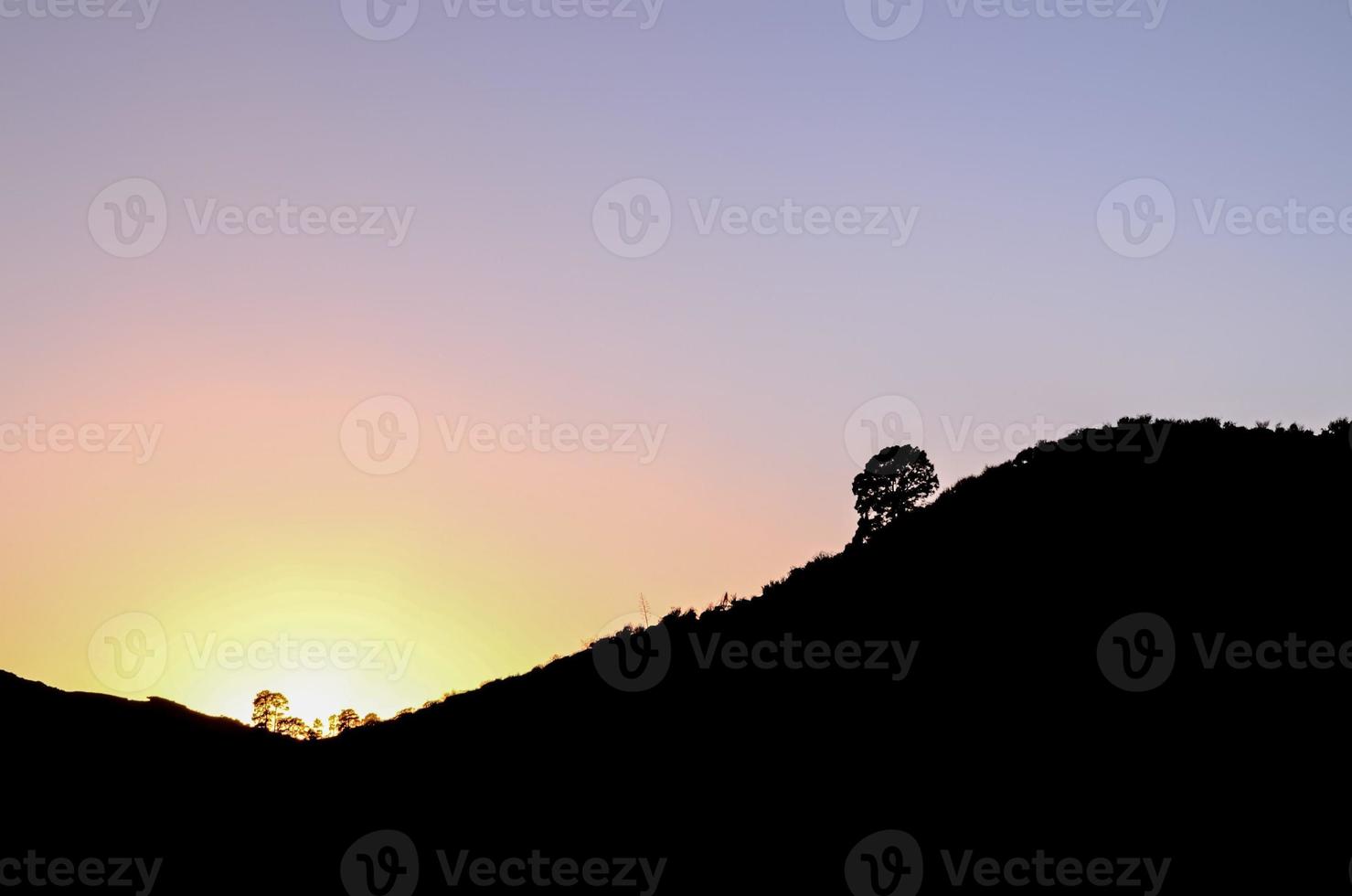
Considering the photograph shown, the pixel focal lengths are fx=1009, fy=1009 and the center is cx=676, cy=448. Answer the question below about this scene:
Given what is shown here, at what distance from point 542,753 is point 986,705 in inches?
575

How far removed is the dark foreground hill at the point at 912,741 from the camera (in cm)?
2236

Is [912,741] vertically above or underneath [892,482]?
underneath

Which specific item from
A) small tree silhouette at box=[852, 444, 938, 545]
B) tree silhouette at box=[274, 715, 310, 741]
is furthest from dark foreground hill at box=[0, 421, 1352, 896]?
tree silhouette at box=[274, 715, 310, 741]

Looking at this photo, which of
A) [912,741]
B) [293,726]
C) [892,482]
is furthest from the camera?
[293,726]

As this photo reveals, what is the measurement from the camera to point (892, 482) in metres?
70.9

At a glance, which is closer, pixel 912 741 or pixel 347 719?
pixel 912 741

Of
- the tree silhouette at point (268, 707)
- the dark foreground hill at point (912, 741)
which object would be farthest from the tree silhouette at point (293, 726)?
the dark foreground hill at point (912, 741)

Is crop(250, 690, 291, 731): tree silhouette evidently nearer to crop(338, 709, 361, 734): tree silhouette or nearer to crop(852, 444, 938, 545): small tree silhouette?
crop(338, 709, 361, 734): tree silhouette

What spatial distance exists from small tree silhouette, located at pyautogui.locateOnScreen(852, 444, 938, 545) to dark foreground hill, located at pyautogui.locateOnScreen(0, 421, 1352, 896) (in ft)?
87.5

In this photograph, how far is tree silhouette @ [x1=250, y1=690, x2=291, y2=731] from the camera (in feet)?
364

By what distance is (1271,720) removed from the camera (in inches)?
935

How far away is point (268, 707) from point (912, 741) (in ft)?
332

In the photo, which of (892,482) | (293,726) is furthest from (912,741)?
(293,726)

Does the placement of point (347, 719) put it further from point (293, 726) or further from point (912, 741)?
point (912, 741)
